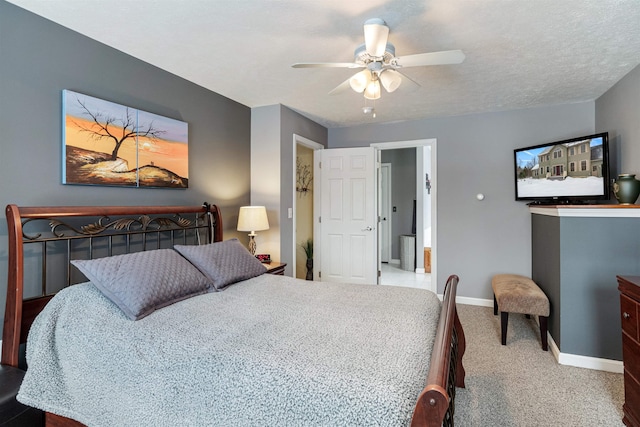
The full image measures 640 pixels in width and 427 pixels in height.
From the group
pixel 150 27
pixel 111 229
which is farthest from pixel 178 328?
pixel 150 27

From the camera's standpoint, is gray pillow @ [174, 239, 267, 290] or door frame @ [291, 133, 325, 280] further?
door frame @ [291, 133, 325, 280]

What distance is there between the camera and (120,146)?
2.43m

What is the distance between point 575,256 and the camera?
259cm

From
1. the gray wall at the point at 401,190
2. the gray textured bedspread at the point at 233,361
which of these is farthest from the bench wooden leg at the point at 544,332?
the gray wall at the point at 401,190

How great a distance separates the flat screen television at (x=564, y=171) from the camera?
123 inches

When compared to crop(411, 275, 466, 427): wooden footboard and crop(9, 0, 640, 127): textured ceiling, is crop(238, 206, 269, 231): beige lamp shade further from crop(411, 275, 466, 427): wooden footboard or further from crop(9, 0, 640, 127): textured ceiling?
crop(411, 275, 466, 427): wooden footboard

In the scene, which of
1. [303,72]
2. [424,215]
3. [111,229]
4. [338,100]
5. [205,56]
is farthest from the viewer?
[424,215]

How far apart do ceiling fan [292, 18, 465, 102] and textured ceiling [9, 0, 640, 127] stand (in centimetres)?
19

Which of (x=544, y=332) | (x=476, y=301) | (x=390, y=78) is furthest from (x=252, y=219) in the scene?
(x=476, y=301)

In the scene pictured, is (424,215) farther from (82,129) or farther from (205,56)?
(82,129)

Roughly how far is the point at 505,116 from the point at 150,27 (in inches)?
157

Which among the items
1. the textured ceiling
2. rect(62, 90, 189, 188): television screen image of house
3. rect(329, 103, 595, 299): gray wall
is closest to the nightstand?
rect(62, 90, 189, 188): television screen image of house

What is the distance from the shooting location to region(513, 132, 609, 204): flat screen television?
123 inches

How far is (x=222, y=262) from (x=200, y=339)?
3.31 ft
